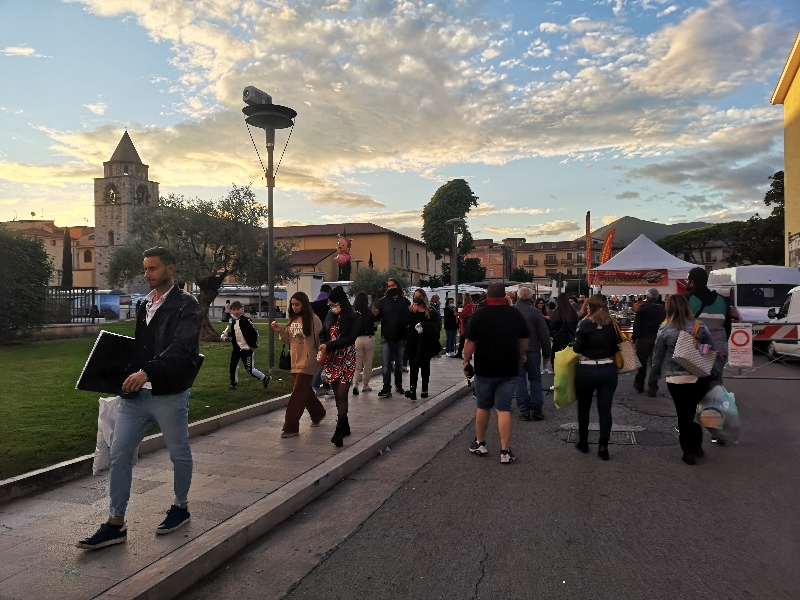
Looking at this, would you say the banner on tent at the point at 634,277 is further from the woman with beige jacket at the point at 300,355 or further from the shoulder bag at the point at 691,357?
the woman with beige jacket at the point at 300,355

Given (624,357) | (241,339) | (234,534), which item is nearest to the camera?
(234,534)

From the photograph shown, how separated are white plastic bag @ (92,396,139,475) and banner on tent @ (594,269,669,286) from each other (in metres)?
16.6

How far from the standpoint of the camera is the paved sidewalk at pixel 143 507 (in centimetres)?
358

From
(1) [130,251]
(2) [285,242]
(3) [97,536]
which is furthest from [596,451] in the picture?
(1) [130,251]

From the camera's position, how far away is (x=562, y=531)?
14.4 feet

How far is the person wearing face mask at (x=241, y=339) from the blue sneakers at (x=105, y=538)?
227 inches

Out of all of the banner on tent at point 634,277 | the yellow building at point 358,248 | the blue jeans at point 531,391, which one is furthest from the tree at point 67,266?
the blue jeans at point 531,391

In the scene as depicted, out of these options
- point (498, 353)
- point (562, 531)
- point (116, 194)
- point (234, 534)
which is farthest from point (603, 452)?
point (116, 194)

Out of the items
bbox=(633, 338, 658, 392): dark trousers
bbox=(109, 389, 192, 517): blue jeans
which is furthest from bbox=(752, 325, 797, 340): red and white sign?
bbox=(109, 389, 192, 517): blue jeans

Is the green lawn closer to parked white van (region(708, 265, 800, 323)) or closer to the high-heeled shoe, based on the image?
the high-heeled shoe

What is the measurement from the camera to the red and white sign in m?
12.9

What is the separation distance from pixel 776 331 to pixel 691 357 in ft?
28.6

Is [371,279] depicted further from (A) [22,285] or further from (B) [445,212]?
(A) [22,285]

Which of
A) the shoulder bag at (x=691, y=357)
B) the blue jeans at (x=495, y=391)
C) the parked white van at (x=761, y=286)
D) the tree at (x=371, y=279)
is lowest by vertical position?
the blue jeans at (x=495, y=391)
